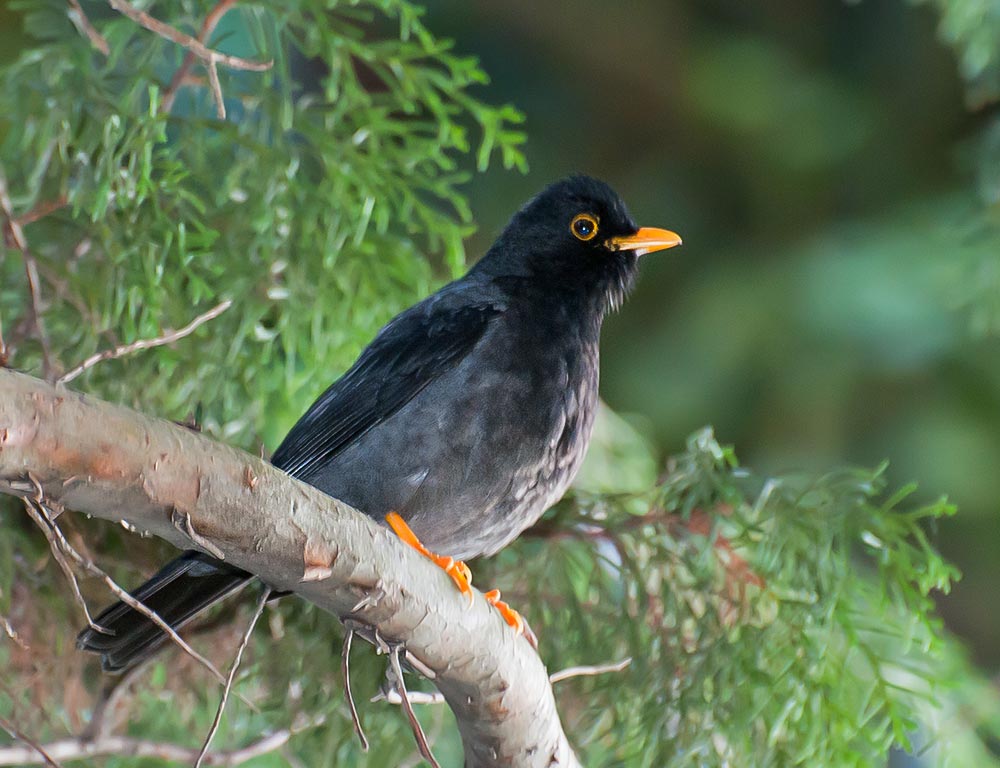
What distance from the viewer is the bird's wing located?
3.09 metres

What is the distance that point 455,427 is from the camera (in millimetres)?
3027

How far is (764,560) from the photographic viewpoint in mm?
3182

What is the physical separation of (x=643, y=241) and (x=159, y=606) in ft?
5.31

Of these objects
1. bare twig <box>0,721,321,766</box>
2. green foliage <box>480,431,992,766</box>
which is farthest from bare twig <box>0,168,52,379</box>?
green foliage <box>480,431,992,766</box>

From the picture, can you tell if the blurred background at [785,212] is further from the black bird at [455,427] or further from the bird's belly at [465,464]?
the bird's belly at [465,464]

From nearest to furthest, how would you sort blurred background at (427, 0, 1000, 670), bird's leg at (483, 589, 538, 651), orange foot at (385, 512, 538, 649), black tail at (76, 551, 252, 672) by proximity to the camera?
black tail at (76, 551, 252, 672) → orange foot at (385, 512, 538, 649) → bird's leg at (483, 589, 538, 651) → blurred background at (427, 0, 1000, 670)

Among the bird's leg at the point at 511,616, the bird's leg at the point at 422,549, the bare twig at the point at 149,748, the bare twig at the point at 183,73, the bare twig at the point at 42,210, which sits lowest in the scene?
the bare twig at the point at 149,748

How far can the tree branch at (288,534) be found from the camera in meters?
1.78

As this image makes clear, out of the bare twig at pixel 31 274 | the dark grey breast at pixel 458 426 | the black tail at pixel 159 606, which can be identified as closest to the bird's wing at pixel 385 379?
the dark grey breast at pixel 458 426

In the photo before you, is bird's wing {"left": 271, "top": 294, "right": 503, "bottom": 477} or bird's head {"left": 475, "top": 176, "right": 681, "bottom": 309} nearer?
bird's wing {"left": 271, "top": 294, "right": 503, "bottom": 477}

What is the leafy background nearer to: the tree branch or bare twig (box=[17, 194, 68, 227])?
bare twig (box=[17, 194, 68, 227])

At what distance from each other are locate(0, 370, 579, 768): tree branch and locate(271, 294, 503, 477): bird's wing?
2.28 feet

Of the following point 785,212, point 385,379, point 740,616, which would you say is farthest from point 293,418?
point 785,212

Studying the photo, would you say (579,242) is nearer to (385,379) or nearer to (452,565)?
(385,379)
